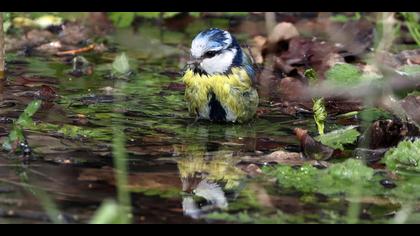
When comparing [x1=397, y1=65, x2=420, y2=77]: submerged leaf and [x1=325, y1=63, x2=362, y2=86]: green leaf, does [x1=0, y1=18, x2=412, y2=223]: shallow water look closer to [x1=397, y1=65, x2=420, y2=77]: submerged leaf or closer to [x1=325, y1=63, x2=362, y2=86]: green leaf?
[x1=325, y1=63, x2=362, y2=86]: green leaf

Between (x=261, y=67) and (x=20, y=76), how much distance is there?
76.3 inches

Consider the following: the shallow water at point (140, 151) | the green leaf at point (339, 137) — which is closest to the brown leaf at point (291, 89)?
the shallow water at point (140, 151)

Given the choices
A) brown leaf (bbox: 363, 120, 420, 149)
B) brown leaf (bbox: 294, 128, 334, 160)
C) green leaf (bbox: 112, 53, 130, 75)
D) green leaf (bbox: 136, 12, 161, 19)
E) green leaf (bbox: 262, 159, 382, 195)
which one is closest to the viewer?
green leaf (bbox: 262, 159, 382, 195)

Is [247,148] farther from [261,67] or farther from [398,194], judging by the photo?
[261,67]

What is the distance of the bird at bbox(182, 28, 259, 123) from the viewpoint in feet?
18.6

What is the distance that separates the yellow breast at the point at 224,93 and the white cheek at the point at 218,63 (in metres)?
0.04

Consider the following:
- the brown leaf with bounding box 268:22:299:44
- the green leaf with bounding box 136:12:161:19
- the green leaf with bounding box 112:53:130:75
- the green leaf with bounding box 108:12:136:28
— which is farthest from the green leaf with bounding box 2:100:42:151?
the green leaf with bounding box 136:12:161:19

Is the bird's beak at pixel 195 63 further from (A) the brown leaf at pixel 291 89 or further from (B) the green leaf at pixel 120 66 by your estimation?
(B) the green leaf at pixel 120 66

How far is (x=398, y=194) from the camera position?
4.13m

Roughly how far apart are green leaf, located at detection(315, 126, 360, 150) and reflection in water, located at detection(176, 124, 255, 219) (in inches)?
19.4

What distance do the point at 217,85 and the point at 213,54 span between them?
0.22 metres

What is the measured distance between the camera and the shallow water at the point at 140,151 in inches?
151

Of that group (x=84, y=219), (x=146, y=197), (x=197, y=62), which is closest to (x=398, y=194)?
(x=146, y=197)

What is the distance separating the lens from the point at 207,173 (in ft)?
14.6
